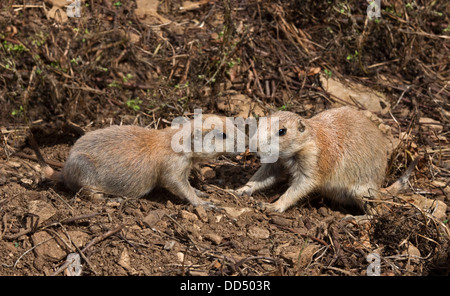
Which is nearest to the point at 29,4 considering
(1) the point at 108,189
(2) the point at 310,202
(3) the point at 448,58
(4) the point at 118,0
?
(4) the point at 118,0

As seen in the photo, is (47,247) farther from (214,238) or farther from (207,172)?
(207,172)

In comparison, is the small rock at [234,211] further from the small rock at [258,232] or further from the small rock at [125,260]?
the small rock at [125,260]

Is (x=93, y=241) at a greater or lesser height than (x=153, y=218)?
greater

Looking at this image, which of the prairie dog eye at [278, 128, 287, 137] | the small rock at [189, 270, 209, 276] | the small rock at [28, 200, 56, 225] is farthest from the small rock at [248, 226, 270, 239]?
the small rock at [28, 200, 56, 225]

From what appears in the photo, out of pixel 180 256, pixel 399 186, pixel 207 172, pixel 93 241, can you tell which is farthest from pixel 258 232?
pixel 399 186

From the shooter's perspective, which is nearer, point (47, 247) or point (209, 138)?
point (47, 247)

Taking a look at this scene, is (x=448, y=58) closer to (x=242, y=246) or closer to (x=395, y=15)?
(x=395, y=15)

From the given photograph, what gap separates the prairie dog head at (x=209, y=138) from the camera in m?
6.46

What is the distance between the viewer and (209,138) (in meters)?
6.50

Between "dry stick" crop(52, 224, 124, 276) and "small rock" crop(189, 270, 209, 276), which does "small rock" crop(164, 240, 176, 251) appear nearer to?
"small rock" crop(189, 270, 209, 276)

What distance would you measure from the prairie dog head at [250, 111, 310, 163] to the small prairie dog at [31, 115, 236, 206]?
18.4 inches

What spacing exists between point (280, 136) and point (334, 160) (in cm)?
88

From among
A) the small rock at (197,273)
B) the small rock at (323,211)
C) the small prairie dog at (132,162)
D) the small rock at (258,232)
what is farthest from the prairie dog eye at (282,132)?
the small rock at (197,273)

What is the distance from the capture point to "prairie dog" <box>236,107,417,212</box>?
6.75 m
